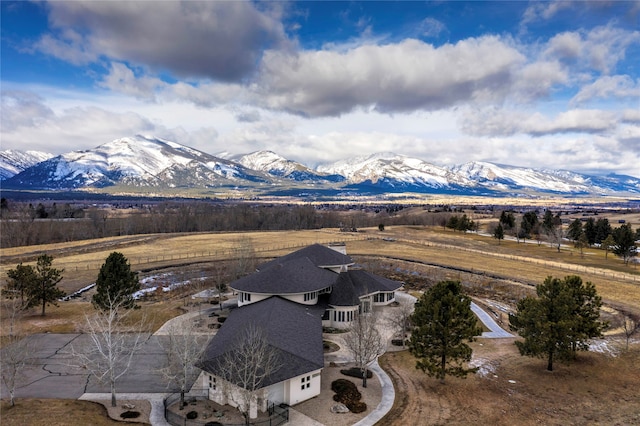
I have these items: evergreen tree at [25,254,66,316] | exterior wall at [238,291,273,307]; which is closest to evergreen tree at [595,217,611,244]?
exterior wall at [238,291,273,307]

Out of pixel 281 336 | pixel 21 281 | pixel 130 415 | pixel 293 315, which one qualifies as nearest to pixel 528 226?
pixel 293 315

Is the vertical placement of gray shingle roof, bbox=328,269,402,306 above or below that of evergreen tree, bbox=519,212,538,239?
below

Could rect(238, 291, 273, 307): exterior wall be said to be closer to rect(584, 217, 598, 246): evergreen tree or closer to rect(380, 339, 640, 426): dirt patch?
rect(380, 339, 640, 426): dirt patch

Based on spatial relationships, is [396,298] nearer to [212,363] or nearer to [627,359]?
[627,359]

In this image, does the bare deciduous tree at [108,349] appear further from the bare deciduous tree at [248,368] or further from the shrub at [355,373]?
the shrub at [355,373]

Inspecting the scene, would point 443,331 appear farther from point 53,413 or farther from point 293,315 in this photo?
point 53,413

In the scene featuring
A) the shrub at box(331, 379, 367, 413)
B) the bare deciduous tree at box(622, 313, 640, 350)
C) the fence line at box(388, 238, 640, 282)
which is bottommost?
the shrub at box(331, 379, 367, 413)

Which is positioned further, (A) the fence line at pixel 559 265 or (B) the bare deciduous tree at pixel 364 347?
(A) the fence line at pixel 559 265

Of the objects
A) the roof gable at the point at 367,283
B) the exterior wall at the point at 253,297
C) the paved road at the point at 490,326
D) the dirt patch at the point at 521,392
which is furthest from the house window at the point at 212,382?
the paved road at the point at 490,326
